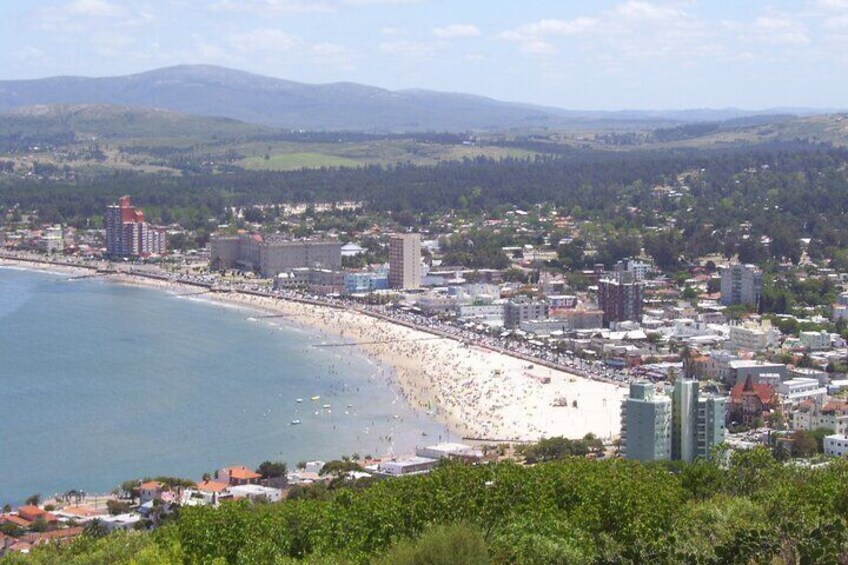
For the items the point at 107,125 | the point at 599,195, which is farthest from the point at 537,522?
the point at 107,125

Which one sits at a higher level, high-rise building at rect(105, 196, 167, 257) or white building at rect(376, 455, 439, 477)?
high-rise building at rect(105, 196, 167, 257)

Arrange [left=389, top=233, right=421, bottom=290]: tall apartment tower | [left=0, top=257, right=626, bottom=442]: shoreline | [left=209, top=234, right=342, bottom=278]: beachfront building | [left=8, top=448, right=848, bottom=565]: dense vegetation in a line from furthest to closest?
[left=209, top=234, right=342, bottom=278]: beachfront building → [left=389, top=233, right=421, bottom=290]: tall apartment tower → [left=0, top=257, right=626, bottom=442]: shoreline → [left=8, top=448, right=848, bottom=565]: dense vegetation

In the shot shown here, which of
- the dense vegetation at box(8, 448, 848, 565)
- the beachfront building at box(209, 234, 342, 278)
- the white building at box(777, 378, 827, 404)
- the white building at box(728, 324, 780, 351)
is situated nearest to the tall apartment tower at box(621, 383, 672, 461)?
the dense vegetation at box(8, 448, 848, 565)

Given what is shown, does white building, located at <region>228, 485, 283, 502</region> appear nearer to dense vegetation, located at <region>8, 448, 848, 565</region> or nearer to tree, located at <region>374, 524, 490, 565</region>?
dense vegetation, located at <region>8, 448, 848, 565</region>

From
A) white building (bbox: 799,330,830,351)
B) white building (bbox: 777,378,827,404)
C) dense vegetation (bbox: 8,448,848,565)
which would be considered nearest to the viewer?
dense vegetation (bbox: 8,448,848,565)

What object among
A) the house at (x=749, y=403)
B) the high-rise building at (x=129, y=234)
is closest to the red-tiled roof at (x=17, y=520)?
the house at (x=749, y=403)

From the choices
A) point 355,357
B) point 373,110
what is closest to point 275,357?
point 355,357
